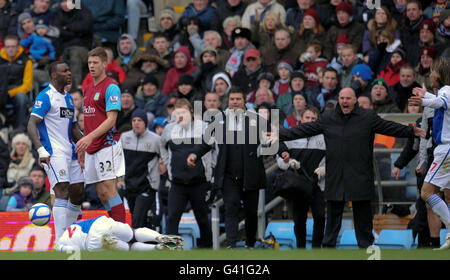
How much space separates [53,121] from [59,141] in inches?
10.4

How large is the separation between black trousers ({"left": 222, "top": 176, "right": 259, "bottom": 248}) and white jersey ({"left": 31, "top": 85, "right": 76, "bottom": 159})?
247cm

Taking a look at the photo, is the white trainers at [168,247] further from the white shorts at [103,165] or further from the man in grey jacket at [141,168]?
the man in grey jacket at [141,168]

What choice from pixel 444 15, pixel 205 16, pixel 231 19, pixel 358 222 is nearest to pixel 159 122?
pixel 231 19

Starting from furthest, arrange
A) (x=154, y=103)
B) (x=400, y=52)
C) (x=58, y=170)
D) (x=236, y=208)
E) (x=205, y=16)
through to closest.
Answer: (x=205, y=16)
(x=154, y=103)
(x=400, y=52)
(x=236, y=208)
(x=58, y=170)

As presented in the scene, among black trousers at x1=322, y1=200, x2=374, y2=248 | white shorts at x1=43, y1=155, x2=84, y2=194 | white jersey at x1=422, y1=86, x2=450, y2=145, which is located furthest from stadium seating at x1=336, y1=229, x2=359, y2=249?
white shorts at x1=43, y1=155, x2=84, y2=194

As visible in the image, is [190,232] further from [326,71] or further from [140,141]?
[326,71]

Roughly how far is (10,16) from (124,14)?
2.61 meters

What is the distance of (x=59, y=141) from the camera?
10984mm

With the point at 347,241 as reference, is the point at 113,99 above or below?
above

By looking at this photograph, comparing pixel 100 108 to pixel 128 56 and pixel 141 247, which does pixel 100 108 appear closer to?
pixel 141 247

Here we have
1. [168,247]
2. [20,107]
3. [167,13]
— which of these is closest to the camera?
[168,247]

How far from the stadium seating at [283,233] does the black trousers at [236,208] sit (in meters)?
0.73

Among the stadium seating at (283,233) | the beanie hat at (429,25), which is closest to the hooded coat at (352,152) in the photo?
the stadium seating at (283,233)
